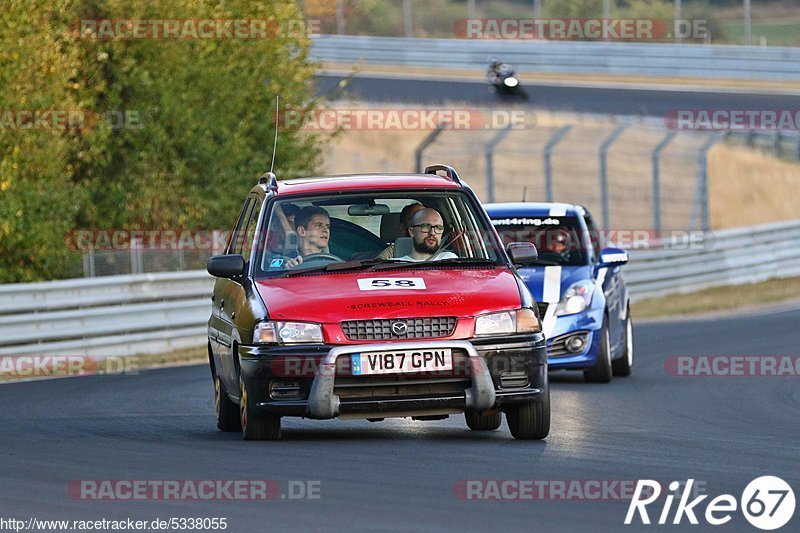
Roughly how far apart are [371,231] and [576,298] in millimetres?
4559

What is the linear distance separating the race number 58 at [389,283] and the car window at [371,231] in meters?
0.45

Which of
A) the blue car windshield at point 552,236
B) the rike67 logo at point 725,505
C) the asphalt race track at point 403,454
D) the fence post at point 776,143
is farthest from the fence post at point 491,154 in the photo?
the rike67 logo at point 725,505

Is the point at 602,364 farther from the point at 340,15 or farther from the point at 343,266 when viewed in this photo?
the point at 340,15

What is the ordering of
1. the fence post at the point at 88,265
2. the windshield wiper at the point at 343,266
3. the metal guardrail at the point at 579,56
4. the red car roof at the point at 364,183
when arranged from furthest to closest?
the metal guardrail at the point at 579,56 → the fence post at the point at 88,265 → the red car roof at the point at 364,183 → the windshield wiper at the point at 343,266

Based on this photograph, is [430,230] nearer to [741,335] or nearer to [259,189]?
[259,189]

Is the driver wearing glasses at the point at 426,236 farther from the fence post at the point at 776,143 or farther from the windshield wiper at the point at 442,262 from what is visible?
the fence post at the point at 776,143

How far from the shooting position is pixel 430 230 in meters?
10.6

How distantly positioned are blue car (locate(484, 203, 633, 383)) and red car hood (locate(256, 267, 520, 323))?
4854mm

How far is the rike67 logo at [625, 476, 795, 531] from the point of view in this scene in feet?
23.0

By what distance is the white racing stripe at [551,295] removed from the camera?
1497cm

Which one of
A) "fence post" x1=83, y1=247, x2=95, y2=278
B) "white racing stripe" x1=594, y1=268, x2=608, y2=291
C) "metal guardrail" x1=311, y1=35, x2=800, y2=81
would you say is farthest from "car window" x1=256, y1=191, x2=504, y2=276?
"metal guardrail" x1=311, y1=35, x2=800, y2=81

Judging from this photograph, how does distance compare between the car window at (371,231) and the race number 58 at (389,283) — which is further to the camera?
the car window at (371,231)

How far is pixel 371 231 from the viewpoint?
10.9 metres

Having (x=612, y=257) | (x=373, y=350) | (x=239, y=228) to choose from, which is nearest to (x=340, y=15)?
(x=612, y=257)
